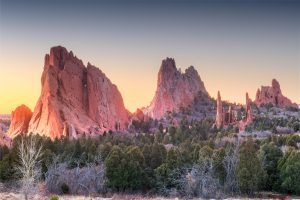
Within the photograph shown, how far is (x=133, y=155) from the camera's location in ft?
195

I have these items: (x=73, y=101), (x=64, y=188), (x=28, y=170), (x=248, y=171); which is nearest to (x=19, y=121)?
(x=73, y=101)

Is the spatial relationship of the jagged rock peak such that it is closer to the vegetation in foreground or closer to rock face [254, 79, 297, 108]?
rock face [254, 79, 297, 108]

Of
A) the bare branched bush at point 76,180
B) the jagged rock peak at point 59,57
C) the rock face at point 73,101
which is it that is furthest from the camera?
the jagged rock peak at point 59,57

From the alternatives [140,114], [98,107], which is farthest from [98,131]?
[140,114]

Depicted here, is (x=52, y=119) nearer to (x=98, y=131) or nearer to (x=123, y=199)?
(x=98, y=131)

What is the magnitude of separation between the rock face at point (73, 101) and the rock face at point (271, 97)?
58.5 meters

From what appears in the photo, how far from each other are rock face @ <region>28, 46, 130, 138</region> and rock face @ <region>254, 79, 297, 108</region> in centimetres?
5848

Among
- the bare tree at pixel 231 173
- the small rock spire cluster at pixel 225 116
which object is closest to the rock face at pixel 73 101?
the small rock spire cluster at pixel 225 116

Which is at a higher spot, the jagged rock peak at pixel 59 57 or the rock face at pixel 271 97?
the jagged rock peak at pixel 59 57

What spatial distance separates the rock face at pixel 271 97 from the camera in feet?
619

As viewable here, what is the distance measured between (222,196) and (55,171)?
67.0ft

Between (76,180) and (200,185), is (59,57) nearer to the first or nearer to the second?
(76,180)

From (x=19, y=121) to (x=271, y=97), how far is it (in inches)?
4018

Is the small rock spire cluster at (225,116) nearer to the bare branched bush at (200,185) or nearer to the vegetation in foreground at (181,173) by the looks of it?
the vegetation in foreground at (181,173)
